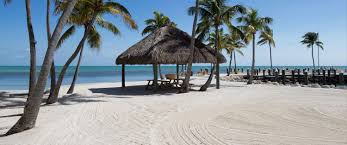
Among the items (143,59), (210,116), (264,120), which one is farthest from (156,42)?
(264,120)

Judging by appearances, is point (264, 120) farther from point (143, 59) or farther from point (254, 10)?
point (254, 10)

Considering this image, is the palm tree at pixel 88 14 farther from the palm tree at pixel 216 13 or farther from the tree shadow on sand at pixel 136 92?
the palm tree at pixel 216 13

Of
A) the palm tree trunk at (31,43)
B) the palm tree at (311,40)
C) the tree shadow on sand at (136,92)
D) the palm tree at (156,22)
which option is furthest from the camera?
the palm tree at (311,40)

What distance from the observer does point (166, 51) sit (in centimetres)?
1434

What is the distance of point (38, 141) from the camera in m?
5.16

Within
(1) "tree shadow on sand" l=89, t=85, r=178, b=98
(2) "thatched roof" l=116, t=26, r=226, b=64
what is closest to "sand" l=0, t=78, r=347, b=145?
(1) "tree shadow on sand" l=89, t=85, r=178, b=98

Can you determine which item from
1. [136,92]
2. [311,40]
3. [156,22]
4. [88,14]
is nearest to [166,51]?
[136,92]

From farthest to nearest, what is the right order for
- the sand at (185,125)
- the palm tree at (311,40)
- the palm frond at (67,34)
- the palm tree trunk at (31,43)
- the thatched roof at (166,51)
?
1. the palm tree at (311,40)
2. the thatched roof at (166,51)
3. the palm frond at (67,34)
4. the palm tree trunk at (31,43)
5. the sand at (185,125)

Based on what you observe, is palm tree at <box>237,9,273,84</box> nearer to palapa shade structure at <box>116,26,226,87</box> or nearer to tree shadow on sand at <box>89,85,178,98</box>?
palapa shade structure at <box>116,26,226,87</box>

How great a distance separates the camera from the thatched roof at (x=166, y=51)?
46.3 feet

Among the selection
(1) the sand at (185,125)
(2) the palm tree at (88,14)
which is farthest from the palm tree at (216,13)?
(1) the sand at (185,125)

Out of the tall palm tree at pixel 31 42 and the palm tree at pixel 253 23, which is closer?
the tall palm tree at pixel 31 42

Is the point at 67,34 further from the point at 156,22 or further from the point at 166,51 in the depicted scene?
the point at 156,22

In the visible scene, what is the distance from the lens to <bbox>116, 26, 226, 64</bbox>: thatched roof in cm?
1410
